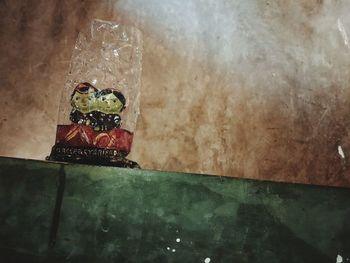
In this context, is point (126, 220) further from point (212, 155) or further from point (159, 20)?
point (159, 20)

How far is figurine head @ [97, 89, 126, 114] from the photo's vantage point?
3.72 ft

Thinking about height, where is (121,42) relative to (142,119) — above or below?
above

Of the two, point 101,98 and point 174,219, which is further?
point 101,98

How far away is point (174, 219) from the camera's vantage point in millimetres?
860

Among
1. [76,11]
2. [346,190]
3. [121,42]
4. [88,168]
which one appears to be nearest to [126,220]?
[88,168]

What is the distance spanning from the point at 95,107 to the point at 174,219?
49 centimetres

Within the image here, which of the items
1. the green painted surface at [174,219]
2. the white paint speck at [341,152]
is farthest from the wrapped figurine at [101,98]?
the white paint speck at [341,152]

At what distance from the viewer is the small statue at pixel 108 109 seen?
43.7 inches

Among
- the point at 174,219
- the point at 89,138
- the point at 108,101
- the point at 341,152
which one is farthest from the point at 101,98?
the point at 341,152

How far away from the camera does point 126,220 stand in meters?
0.86

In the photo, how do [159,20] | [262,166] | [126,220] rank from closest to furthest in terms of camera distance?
[126,220]
[262,166]
[159,20]

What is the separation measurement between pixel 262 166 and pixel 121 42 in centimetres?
89

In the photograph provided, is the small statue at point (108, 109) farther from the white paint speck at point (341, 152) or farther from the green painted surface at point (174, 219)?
the white paint speck at point (341, 152)

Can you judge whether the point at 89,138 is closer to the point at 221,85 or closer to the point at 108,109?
the point at 108,109
